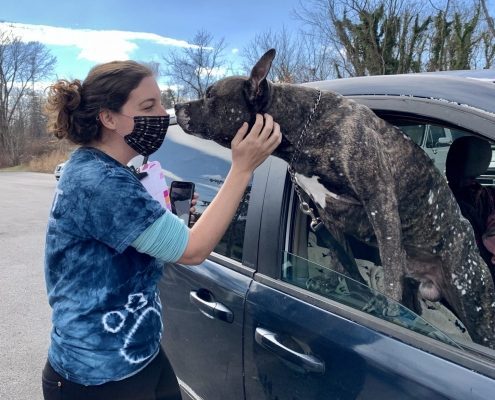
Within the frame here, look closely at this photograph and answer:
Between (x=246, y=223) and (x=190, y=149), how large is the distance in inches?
31.8

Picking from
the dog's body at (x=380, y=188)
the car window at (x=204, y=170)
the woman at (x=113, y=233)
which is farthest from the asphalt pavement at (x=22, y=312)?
the dog's body at (x=380, y=188)

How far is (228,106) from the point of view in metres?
1.82

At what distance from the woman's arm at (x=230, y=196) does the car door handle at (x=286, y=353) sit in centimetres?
41

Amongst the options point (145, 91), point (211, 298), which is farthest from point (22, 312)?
point (145, 91)

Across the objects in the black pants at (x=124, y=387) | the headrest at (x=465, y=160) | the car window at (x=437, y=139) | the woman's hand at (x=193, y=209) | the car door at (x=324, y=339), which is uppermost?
the car window at (x=437, y=139)

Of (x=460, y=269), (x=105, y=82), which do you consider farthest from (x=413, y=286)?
(x=105, y=82)

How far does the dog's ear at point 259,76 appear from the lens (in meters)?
1.65

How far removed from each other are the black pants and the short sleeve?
0.47 metres

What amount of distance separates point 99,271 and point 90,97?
542 mm

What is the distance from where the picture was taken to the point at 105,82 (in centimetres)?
159

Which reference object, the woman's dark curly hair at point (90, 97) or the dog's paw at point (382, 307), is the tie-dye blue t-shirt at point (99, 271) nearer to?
the woman's dark curly hair at point (90, 97)

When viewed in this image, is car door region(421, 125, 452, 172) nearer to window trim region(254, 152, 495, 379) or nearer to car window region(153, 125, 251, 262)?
window trim region(254, 152, 495, 379)

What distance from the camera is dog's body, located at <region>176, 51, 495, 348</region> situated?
5.34 feet

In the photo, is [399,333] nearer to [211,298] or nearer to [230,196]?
[230,196]
